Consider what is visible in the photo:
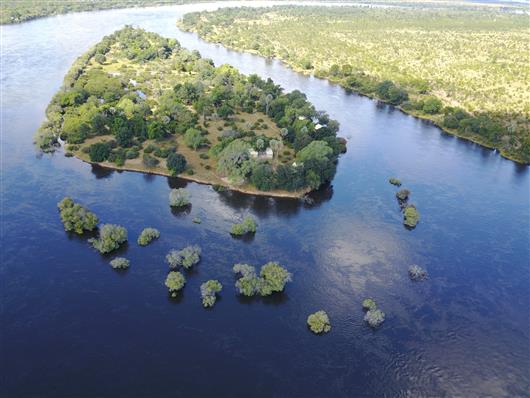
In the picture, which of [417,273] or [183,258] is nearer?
[183,258]

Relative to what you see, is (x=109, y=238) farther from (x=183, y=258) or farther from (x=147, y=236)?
(x=183, y=258)

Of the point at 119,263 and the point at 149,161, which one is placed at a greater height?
the point at 149,161

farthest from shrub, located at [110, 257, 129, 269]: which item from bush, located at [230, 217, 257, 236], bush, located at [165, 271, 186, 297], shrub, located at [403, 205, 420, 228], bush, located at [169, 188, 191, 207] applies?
shrub, located at [403, 205, 420, 228]

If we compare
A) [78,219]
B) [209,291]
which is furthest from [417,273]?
[78,219]

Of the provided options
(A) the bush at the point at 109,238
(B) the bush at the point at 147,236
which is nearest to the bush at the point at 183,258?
(B) the bush at the point at 147,236

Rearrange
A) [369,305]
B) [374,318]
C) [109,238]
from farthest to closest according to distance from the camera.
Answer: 1. [109,238]
2. [369,305]
3. [374,318]

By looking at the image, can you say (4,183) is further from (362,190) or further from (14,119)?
(362,190)

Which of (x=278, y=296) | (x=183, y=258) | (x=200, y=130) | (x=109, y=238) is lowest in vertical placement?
(x=278, y=296)
